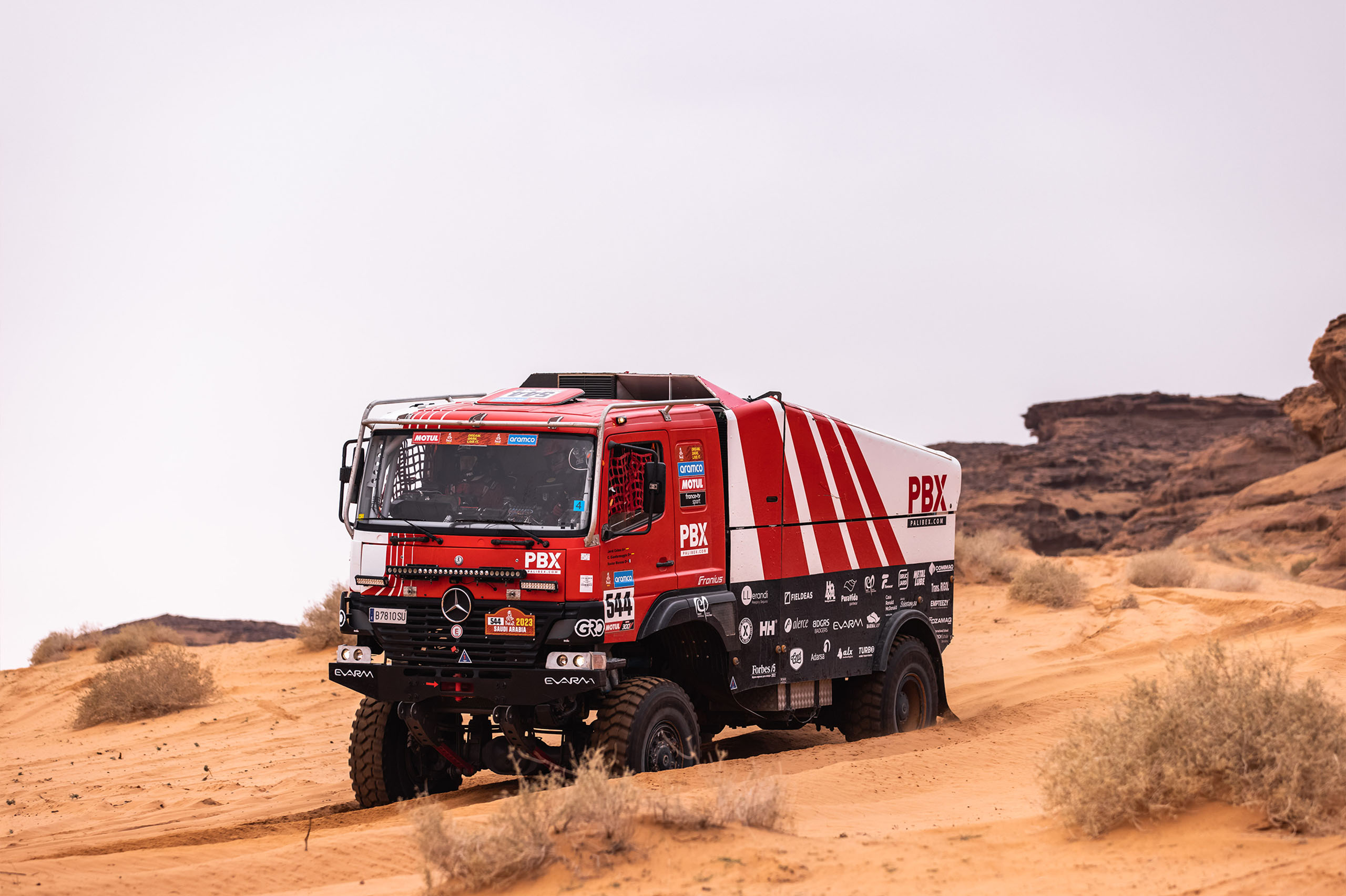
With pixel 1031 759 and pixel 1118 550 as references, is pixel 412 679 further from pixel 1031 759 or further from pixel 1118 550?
pixel 1118 550

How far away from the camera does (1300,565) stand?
102 feet

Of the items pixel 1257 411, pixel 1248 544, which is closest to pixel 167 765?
pixel 1248 544

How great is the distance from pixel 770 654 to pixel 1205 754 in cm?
480

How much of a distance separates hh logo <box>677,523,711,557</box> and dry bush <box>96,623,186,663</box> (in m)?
15.6

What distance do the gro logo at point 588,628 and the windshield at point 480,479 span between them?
0.69 m

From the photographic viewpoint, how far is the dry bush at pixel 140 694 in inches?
645

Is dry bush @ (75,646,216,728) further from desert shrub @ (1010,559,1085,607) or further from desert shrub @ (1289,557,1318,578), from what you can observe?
desert shrub @ (1289,557,1318,578)

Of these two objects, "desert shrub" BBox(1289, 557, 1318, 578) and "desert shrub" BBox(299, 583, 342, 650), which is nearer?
"desert shrub" BBox(299, 583, 342, 650)

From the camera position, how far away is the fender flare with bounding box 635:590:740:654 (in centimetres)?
949

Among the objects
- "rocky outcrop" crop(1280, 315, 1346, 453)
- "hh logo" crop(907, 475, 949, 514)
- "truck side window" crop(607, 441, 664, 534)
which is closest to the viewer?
"truck side window" crop(607, 441, 664, 534)

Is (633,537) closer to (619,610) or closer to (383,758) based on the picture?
(619,610)

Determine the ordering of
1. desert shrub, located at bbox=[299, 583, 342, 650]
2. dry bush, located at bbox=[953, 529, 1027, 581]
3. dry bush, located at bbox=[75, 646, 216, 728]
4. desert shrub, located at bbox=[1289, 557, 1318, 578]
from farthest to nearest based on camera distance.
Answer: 1. desert shrub, located at bbox=[1289, 557, 1318, 578]
2. dry bush, located at bbox=[953, 529, 1027, 581]
3. desert shrub, located at bbox=[299, 583, 342, 650]
4. dry bush, located at bbox=[75, 646, 216, 728]

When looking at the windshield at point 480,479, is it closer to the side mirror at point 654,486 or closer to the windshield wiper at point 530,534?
the windshield wiper at point 530,534

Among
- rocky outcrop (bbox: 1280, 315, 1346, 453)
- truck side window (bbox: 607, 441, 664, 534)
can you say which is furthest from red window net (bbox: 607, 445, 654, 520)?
rocky outcrop (bbox: 1280, 315, 1346, 453)
